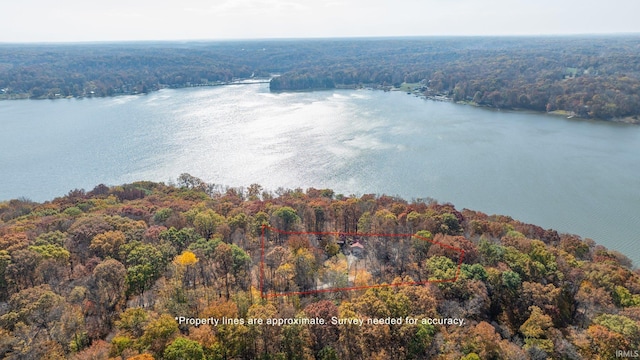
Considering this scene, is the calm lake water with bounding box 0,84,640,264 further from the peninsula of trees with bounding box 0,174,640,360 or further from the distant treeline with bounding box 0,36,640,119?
the peninsula of trees with bounding box 0,174,640,360

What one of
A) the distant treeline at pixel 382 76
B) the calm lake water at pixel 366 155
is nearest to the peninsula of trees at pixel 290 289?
the calm lake water at pixel 366 155

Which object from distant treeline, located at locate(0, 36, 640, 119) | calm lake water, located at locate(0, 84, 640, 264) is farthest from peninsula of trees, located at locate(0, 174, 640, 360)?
distant treeline, located at locate(0, 36, 640, 119)

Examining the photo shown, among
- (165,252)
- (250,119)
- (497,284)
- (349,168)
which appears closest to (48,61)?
(250,119)

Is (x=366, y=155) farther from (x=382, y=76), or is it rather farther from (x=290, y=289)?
(x=382, y=76)

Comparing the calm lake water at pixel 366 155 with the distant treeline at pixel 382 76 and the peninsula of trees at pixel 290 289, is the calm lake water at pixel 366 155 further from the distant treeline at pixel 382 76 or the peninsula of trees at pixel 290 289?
the peninsula of trees at pixel 290 289

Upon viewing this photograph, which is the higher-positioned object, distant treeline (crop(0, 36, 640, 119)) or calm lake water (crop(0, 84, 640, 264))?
distant treeline (crop(0, 36, 640, 119))

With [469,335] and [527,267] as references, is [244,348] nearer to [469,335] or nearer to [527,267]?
[469,335]
